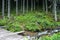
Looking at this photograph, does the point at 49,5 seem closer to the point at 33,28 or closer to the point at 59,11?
the point at 59,11

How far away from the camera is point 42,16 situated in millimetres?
13461

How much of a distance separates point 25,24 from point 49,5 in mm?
4936

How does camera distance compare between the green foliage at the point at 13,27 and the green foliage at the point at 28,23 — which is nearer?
the green foliage at the point at 13,27

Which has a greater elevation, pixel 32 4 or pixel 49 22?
pixel 32 4

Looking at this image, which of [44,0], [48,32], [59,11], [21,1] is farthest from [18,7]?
[48,32]

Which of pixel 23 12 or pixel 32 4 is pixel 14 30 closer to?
pixel 23 12

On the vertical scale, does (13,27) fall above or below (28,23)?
below

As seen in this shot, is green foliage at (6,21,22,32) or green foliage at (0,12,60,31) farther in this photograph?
green foliage at (0,12,60,31)

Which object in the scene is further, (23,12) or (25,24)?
(23,12)

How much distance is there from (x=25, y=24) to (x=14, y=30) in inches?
38.5

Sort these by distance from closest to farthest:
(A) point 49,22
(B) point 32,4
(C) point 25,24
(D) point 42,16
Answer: (C) point 25,24 → (A) point 49,22 → (D) point 42,16 → (B) point 32,4

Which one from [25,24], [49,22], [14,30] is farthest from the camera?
[49,22]

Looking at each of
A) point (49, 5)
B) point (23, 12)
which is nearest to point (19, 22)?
point (23, 12)

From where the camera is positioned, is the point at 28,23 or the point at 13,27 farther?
the point at 28,23
